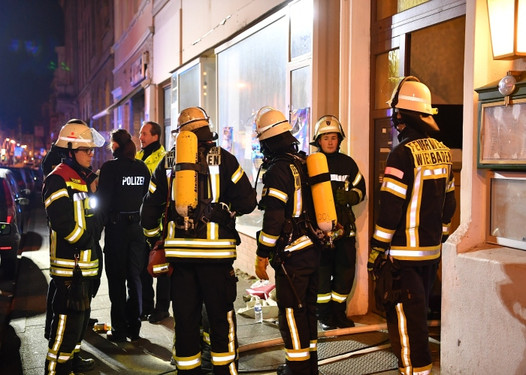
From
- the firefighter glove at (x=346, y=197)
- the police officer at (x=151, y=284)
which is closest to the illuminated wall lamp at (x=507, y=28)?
the firefighter glove at (x=346, y=197)

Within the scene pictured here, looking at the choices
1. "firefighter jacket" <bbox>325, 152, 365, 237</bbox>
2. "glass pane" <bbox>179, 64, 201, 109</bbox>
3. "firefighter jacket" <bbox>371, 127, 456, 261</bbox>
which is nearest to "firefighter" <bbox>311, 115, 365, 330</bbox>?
"firefighter jacket" <bbox>325, 152, 365, 237</bbox>

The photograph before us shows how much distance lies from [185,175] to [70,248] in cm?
125

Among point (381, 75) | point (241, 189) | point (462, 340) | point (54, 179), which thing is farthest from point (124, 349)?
point (381, 75)

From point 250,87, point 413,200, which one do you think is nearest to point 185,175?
point 413,200

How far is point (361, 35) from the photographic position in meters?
6.03

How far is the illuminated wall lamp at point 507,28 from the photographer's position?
12.4ft

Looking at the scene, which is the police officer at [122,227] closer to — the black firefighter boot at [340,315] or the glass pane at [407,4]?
the black firefighter boot at [340,315]

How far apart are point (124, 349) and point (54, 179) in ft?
6.34

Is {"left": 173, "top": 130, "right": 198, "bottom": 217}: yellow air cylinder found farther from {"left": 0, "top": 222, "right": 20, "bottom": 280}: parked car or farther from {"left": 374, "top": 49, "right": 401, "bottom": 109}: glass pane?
{"left": 0, "top": 222, "right": 20, "bottom": 280}: parked car

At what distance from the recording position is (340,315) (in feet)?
18.5

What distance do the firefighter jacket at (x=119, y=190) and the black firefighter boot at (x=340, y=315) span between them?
2.19m

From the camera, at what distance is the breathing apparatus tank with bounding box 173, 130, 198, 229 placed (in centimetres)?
376

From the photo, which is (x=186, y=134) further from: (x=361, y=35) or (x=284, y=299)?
(x=361, y=35)

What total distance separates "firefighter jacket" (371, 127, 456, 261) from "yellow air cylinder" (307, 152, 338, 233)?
0.48m
